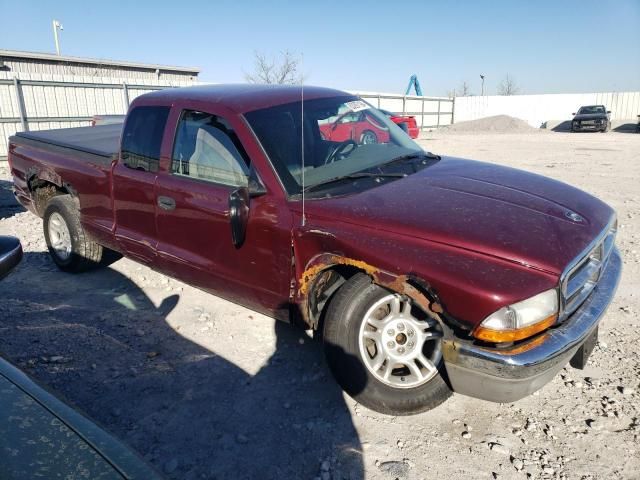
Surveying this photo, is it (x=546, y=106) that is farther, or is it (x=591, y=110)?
(x=546, y=106)

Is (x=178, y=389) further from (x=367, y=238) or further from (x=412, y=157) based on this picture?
(x=412, y=157)

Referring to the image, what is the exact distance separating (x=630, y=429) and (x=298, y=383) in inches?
75.9

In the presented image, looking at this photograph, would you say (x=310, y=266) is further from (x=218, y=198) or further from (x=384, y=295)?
(x=218, y=198)

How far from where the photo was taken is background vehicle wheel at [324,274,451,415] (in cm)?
271

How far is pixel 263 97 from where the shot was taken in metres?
3.67

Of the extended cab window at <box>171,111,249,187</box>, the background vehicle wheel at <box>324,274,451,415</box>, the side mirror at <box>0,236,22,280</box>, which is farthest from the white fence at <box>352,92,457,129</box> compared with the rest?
the side mirror at <box>0,236,22,280</box>

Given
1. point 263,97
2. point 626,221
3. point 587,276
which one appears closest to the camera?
point 587,276

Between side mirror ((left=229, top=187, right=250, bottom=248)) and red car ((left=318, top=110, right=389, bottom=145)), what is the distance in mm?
1040

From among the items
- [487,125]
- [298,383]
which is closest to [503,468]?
[298,383]

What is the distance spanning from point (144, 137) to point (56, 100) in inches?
562

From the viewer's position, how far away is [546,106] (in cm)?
4138

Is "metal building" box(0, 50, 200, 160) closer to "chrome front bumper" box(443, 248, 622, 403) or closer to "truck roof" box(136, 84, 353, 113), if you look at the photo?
"truck roof" box(136, 84, 353, 113)

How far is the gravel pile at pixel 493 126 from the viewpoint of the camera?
116 ft

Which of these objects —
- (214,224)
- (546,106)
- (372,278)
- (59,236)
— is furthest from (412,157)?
(546,106)
